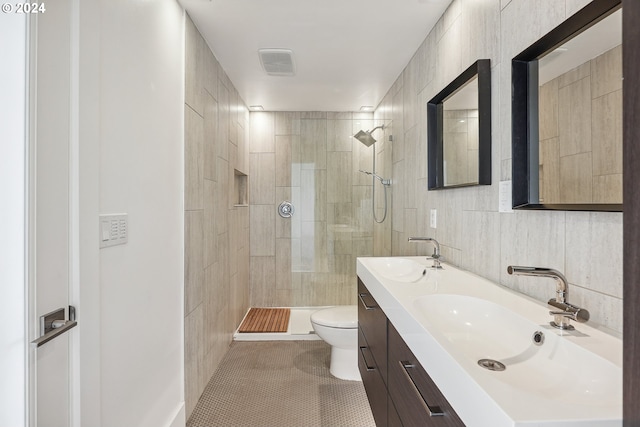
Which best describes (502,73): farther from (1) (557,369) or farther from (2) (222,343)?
(2) (222,343)

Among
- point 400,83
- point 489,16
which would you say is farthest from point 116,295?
point 400,83

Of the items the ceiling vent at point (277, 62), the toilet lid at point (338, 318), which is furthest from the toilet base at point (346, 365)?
the ceiling vent at point (277, 62)

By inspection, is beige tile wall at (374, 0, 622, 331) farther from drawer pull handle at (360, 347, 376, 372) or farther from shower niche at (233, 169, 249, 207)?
shower niche at (233, 169, 249, 207)

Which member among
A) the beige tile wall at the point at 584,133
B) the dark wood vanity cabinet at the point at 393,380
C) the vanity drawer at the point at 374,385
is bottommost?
the vanity drawer at the point at 374,385

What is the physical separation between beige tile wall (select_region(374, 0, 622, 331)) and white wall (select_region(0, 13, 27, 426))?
4.93 feet

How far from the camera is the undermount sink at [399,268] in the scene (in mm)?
1873

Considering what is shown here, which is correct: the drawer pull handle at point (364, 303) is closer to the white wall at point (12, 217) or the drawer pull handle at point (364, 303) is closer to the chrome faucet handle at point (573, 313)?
the chrome faucet handle at point (573, 313)

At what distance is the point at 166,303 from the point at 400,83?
237 cm

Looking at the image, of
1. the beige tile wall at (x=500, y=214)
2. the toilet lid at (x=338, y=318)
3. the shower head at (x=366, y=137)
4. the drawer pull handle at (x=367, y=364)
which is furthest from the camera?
the shower head at (x=366, y=137)

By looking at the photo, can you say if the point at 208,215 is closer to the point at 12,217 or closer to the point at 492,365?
the point at 12,217

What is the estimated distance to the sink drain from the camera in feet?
2.75

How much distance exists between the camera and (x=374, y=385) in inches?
62.9

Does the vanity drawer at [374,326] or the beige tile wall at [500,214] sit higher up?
the beige tile wall at [500,214]

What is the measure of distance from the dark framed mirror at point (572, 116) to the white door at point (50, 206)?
57.4 inches
